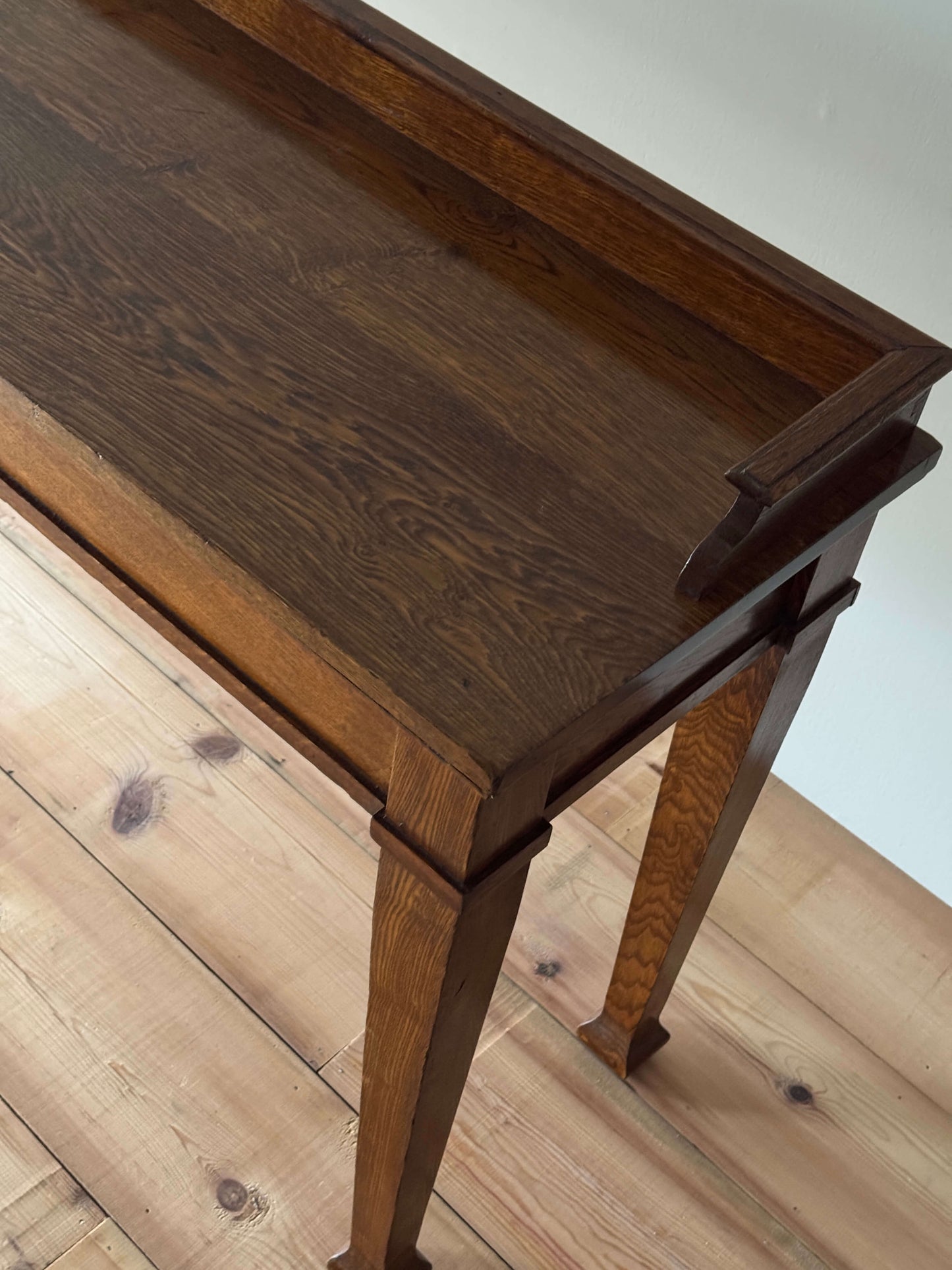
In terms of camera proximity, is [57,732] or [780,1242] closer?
[780,1242]

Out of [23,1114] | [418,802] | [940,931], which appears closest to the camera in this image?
[418,802]

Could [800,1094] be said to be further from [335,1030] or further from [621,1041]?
[335,1030]

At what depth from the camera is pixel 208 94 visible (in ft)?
3.36

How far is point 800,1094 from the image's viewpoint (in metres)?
1.28

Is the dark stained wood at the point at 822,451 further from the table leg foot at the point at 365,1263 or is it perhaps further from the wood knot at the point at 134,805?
the wood knot at the point at 134,805

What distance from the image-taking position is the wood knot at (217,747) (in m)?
1.47

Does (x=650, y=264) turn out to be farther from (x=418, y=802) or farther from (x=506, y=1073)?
(x=506, y=1073)

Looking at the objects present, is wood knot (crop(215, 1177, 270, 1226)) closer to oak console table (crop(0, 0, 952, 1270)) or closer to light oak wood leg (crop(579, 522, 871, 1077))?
oak console table (crop(0, 0, 952, 1270))

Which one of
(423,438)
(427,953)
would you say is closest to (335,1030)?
(427,953)

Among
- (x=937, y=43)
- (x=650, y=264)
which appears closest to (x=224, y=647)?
(x=650, y=264)

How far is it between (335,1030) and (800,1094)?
0.45m

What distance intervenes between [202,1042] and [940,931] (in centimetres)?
77

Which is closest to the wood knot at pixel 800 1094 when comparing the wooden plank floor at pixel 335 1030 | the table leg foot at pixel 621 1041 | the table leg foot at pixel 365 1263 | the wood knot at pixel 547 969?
the wooden plank floor at pixel 335 1030

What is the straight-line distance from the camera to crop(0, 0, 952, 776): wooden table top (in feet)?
2.23
